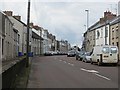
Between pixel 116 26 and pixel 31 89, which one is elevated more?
pixel 116 26

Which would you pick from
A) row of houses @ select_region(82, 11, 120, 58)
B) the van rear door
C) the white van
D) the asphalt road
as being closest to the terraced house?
the white van

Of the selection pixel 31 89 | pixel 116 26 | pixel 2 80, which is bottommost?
pixel 31 89

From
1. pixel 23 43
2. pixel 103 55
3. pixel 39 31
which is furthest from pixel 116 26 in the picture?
pixel 39 31

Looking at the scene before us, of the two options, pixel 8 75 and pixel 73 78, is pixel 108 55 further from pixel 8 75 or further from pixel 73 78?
pixel 8 75

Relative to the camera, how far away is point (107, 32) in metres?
56.9

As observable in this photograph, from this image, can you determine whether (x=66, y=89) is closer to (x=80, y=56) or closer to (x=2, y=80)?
(x=2, y=80)

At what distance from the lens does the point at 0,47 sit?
37844 mm

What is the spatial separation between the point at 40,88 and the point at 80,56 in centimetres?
3709

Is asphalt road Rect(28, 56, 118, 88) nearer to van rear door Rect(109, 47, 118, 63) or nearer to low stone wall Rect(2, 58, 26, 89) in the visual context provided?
low stone wall Rect(2, 58, 26, 89)

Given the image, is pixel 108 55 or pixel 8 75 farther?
pixel 108 55

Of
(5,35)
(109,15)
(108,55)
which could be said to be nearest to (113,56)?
(108,55)

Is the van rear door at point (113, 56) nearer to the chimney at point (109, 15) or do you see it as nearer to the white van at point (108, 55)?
the white van at point (108, 55)

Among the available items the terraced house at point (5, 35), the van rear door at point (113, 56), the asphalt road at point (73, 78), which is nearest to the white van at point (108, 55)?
the van rear door at point (113, 56)

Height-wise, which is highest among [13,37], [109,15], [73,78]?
[109,15]
